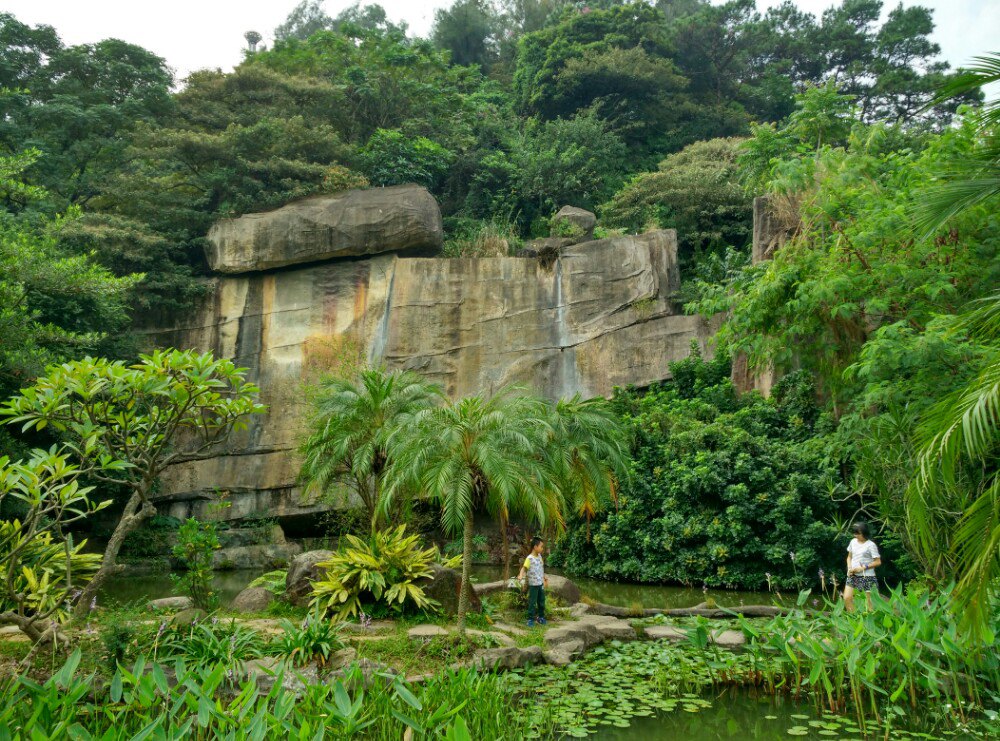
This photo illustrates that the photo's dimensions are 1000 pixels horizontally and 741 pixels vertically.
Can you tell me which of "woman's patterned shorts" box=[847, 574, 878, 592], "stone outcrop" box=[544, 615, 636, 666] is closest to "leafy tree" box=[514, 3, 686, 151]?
"stone outcrop" box=[544, 615, 636, 666]

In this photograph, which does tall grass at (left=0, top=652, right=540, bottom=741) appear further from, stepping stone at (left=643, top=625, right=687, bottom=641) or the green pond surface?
stepping stone at (left=643, top=625, right=687, bottom=641)

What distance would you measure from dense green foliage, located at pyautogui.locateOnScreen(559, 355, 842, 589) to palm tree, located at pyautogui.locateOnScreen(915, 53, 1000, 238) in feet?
30.2

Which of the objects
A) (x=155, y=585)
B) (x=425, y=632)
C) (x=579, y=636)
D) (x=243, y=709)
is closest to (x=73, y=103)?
(x=155, y=585)

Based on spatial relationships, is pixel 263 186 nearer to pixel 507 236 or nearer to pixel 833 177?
pixel 507 236

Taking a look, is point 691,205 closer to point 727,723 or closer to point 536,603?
point 536,603

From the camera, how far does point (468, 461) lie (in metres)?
8.93

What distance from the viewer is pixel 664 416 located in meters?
16.6

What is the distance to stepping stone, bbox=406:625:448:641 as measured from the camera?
8023 millimetres

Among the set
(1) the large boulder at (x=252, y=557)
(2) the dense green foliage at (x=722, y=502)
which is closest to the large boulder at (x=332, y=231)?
(1) the large boulder at (x=252, y=557)

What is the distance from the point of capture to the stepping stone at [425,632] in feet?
26.3

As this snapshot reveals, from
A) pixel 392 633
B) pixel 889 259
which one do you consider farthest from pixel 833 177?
pixel 392 633

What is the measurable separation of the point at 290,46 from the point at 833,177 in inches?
739

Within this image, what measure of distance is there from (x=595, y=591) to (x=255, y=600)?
6846 millimetres

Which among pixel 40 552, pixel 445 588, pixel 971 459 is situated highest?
pixel 971 459
